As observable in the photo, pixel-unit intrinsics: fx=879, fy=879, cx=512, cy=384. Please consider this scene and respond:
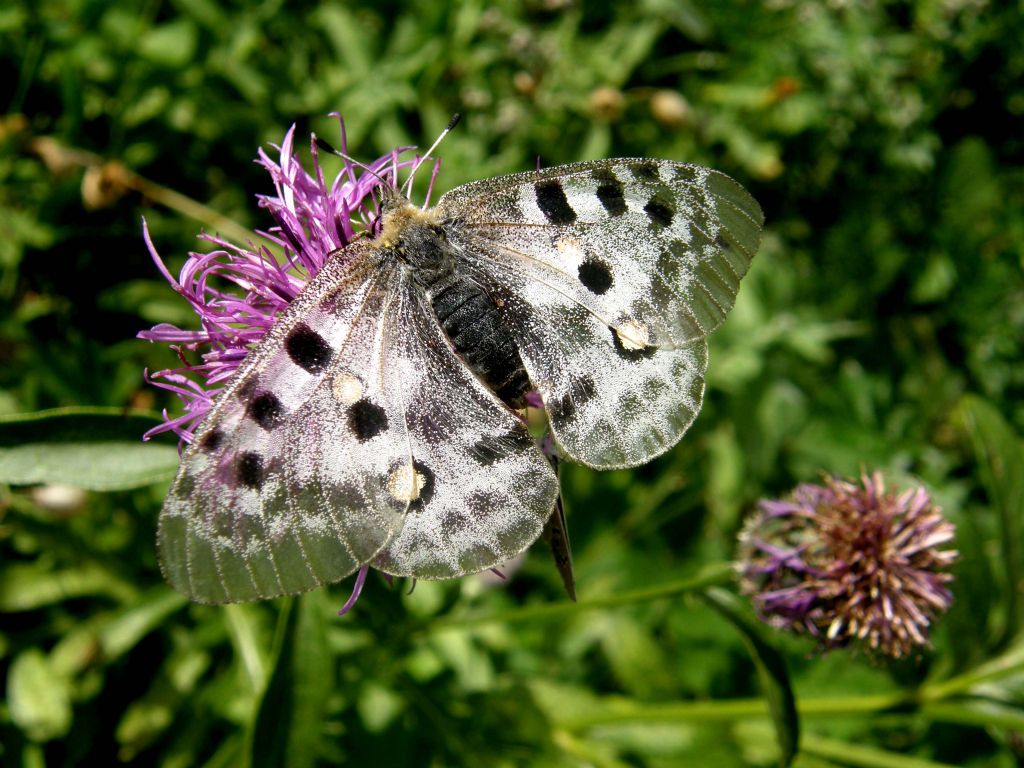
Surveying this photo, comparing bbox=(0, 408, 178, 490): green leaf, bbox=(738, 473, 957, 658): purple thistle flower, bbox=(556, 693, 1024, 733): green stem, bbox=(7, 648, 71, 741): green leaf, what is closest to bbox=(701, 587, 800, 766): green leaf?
bbox=(738, 473, 957, 658): purple thistle flower

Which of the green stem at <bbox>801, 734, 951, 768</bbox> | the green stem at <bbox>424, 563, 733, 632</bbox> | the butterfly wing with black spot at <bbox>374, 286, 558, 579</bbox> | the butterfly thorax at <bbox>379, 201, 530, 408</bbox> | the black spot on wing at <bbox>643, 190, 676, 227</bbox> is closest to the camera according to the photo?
the butterfly wing with black spot at <bbox>374, 286, 558, 579</bbox>

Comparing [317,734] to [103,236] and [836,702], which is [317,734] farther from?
[103,236]

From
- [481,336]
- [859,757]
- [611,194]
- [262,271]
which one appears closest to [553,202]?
[611,194]

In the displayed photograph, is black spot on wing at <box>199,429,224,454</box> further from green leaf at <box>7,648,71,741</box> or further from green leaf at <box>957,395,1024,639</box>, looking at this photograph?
green leaf at <box>957,395,1024,639</box>

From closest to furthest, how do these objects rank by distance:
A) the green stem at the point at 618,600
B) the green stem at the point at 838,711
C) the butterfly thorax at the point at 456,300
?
1. the butterfly thorax at the point at 456,300
2. the green stem at the point at 618,600
3. the green stem at the point at 838,711

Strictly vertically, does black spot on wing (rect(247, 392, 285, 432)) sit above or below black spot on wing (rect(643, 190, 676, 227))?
below

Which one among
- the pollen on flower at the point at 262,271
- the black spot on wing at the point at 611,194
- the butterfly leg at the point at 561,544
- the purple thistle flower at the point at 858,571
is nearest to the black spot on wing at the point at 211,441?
the pollen on flower at the point at 262,271

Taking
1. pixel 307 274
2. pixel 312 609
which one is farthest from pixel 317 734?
pixel 307 274

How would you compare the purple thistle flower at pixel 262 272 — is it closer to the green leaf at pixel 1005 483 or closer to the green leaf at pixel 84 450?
the green leaf at pixel 84 450
